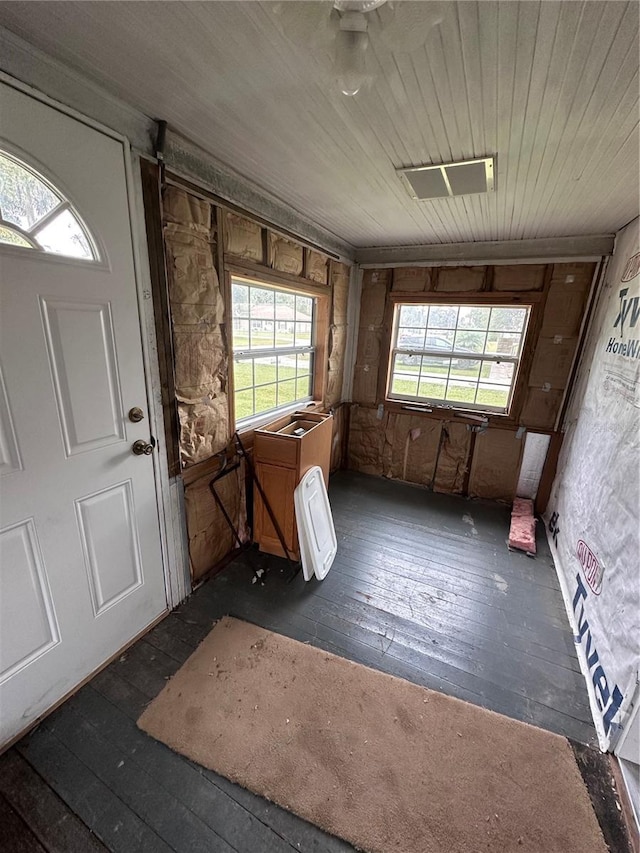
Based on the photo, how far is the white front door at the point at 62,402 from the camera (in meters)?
1.17

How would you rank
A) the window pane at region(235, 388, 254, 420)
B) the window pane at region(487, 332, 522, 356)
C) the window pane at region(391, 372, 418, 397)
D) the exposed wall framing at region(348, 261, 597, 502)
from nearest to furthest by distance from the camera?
1. the window pane at region(235, 388, 254, 420)
2. the exposed wall framing at region(348, 261, 597, 502)
3. the window pane at region(487, 332, 522, 356)
4. the window pane at region(391, 372, 418, 397)

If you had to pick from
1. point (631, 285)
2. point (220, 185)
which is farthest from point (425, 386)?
point (220, 185)

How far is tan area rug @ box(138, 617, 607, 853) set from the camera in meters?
1.20

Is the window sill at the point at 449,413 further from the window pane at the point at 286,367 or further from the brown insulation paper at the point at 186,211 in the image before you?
the brown insulation paper at the point at 186,211

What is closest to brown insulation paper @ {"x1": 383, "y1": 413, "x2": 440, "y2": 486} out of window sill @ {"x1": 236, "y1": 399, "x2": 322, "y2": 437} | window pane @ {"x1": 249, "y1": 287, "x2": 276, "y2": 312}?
window sill @ {"x1": 236, "y1": 399, "x2": 322, "y2": 437}

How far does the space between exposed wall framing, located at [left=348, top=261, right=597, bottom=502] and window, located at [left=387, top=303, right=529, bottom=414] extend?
0.41ft

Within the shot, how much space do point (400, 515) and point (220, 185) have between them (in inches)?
116

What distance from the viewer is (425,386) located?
12.3ft

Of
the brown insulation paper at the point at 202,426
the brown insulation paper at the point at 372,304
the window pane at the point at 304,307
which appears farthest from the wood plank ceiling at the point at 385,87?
the brown insulation paper at the point at 372,304

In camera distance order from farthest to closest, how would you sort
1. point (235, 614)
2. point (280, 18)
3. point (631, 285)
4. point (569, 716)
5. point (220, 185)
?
point (631, 285) < point (235, 614) < point (220, 185) < point (569, 716) < point (280, 18)

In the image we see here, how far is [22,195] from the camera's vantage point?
3.76 feet

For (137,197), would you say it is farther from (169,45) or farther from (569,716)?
(569,716)

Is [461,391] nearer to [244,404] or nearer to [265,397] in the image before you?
[265,397]

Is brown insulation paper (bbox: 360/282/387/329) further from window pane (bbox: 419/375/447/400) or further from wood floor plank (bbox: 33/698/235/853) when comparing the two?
wood floor plank (bbox: 33/698/235/853)
